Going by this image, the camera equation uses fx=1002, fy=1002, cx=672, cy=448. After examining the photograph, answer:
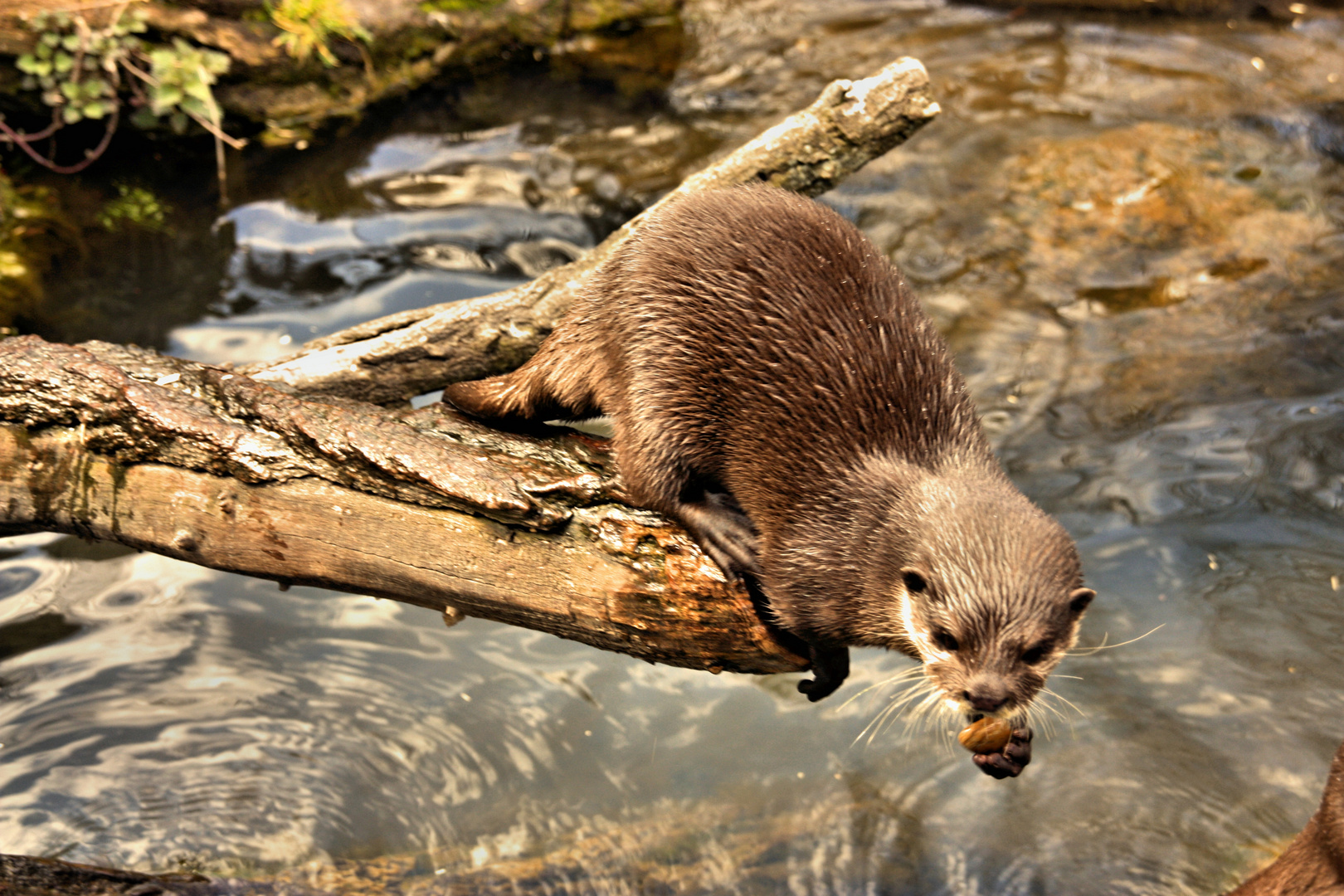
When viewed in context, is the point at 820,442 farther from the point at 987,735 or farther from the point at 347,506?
the point at 347,506

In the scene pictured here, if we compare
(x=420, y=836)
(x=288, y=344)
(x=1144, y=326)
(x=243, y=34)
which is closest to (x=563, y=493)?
(x=420, y=836)

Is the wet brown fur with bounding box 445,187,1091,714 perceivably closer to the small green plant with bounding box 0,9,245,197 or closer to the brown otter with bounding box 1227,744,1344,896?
the brown otter with bounding box 1227,744,1344,896

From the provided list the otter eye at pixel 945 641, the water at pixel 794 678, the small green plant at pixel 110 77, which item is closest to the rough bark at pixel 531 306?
the water at pixel 794 678

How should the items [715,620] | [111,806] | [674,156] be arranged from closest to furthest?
[715,620] < [111,806] < [674,156]

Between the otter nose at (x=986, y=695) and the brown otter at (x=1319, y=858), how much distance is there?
0.67m

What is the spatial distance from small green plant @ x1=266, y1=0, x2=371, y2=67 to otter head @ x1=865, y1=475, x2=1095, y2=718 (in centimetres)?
428

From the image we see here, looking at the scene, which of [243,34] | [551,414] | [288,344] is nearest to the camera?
[551,414]

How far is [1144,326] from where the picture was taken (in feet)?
15.3

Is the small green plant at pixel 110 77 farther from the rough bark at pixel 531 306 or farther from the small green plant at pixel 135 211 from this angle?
the rough bark at pixel 531 306

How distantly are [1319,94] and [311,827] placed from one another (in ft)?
21.0

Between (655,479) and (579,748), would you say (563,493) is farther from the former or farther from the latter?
(579,748)

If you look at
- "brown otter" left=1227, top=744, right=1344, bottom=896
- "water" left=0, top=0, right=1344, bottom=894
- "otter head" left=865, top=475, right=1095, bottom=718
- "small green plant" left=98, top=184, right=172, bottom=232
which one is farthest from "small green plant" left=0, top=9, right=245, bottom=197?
"brown otter" left=1227, top=744, right=1344, bottom=896

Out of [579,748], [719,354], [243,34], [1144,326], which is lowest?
[579,748]

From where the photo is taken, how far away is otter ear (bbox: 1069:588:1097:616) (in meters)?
1.99
